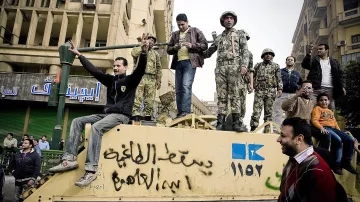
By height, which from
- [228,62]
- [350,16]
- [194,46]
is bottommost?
[228,62]

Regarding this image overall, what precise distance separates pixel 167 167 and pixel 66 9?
1893 cm

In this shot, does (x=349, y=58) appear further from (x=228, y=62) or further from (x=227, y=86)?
(x=227, y=86)

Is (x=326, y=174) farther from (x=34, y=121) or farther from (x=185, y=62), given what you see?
(x=34, y=121)

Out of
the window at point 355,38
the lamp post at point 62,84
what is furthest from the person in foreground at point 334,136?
the window at point 355,38

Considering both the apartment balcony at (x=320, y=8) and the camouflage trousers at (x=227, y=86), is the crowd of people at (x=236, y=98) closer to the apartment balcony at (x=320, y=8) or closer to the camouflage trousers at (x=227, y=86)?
the camouflage trousers at (x=227, y=86)

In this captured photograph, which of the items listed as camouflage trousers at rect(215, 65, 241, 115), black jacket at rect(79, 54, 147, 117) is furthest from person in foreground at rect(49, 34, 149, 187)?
camouflage trousers at rect(215, 65, 241, 115)

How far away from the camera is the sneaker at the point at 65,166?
316 cm

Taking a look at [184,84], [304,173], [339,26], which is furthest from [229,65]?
[339,26]

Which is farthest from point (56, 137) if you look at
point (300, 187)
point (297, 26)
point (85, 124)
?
point (297, 26)

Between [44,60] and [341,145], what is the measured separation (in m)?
18.8

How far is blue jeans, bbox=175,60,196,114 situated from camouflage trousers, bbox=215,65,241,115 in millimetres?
540

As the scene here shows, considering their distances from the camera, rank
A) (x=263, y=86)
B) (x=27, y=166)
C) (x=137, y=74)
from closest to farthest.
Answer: (x=137, y=74) < (x=263, y=86) < (x=27, y=166)

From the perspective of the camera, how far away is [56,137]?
6680mm

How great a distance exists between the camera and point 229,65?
4832 mm
